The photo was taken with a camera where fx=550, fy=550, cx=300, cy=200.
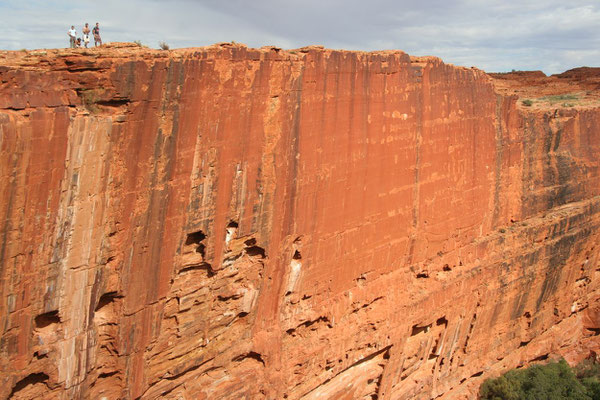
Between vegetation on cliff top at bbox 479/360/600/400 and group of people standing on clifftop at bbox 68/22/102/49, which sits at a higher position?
group of people standing on clifftop at bbox 68/22/102/49

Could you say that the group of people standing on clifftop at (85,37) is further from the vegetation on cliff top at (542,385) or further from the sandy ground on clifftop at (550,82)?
the sandy ground on clifftop at (550,82)

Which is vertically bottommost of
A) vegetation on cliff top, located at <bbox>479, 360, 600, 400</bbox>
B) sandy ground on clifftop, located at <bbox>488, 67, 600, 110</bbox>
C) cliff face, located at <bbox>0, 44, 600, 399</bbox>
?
vegetation on cliff top, located at <bbox>479, 360, 600, 400</bbox>

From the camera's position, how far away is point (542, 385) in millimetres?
15523

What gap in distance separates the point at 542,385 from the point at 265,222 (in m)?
10.9

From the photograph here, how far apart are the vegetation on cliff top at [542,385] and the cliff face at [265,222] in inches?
25.3

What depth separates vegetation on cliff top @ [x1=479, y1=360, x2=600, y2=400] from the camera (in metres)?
15.2

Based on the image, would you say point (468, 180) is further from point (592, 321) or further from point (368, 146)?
point (592, 321)

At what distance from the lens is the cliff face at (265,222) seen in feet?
22.5

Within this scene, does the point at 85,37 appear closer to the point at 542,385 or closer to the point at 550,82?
the point at 542,385

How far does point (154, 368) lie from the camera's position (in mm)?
8414

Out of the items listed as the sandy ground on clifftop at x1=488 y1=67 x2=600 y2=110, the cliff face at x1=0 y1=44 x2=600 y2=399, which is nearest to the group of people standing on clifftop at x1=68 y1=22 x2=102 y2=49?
the cliff face at x1=0 y1=44 x2=600 y2=399

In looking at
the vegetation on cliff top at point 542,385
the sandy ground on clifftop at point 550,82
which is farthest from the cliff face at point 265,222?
the sandy ground on clifftop at point 550,82

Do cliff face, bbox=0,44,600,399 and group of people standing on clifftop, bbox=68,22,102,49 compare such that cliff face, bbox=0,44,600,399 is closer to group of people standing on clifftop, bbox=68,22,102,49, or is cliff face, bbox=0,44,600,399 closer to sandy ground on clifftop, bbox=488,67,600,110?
group of people standing on clifftop, bbox=68,22,102,49

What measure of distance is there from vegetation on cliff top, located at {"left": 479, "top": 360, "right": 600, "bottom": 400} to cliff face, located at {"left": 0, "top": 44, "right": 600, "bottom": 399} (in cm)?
64
